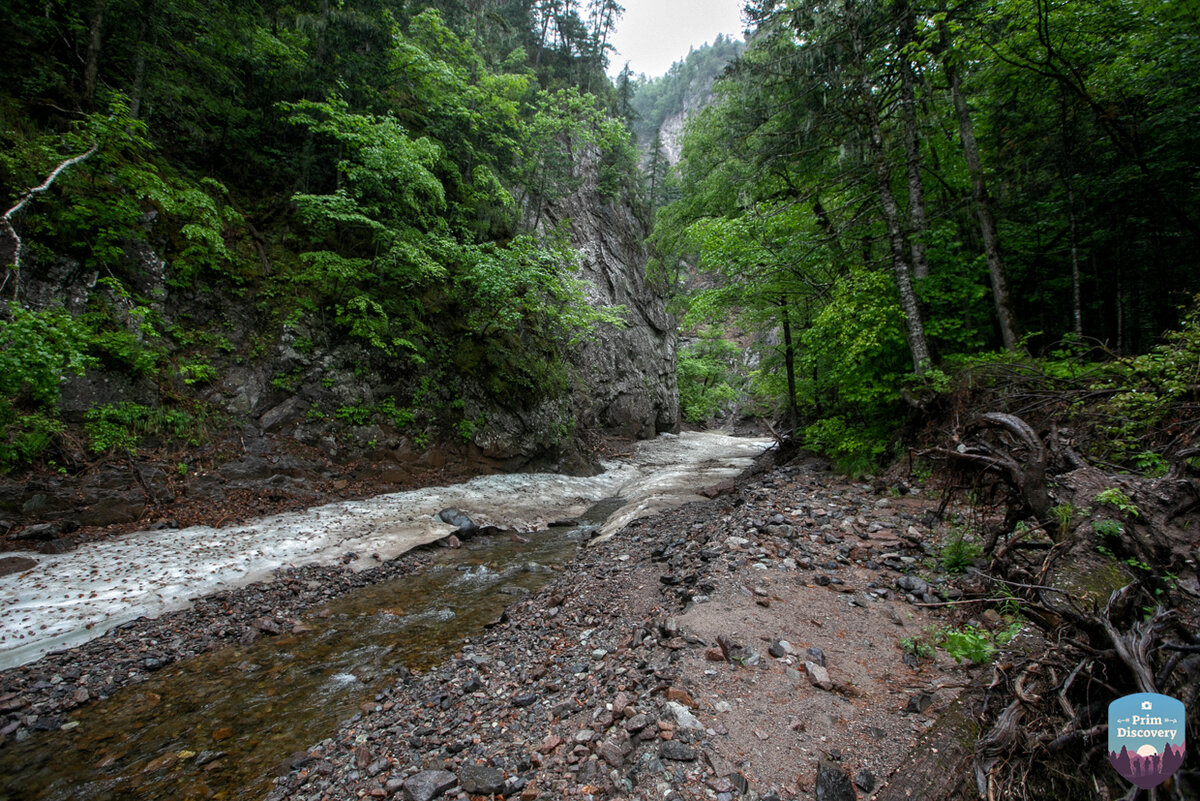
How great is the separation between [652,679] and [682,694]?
0.33 m

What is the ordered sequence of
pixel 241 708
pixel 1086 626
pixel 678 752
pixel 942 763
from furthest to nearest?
pixel 241 708
pixel 678 752
pixel 942 763
pixel 1086 626

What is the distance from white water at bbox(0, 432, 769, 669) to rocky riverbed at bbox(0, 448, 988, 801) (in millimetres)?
451

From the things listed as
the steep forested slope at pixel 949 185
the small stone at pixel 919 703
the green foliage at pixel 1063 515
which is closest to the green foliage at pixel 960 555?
the green foliage at pixel 1063 515

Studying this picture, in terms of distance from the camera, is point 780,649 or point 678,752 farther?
point 780,649

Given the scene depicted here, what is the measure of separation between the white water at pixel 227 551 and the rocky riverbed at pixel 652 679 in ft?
1.48

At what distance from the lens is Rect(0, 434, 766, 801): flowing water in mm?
3324

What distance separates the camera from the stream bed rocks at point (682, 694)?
7.88ft

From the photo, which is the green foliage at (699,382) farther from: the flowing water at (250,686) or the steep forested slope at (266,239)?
the flowing water at (250,686)

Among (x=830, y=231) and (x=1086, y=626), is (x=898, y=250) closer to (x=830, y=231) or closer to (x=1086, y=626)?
(x=830, y=231)

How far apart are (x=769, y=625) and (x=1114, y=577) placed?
2.15 m

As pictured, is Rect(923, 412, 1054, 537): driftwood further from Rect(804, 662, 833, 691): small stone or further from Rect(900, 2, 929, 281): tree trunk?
Rect(900, 2, 929, 281): tree trunk

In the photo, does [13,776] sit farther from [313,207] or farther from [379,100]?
[379,100]

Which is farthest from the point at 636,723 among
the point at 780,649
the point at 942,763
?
the point at 942,763

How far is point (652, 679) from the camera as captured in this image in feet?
10.3
